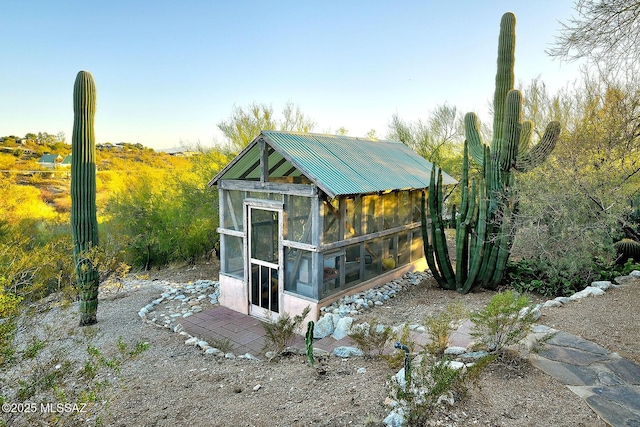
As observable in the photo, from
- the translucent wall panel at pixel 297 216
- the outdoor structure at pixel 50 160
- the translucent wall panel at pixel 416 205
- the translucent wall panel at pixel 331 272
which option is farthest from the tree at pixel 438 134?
the outdoor structure at pixel 50 160

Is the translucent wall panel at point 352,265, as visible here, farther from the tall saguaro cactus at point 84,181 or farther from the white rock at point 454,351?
the tall saguaro cactus at point 84,181

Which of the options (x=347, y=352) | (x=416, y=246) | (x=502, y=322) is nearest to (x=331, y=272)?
(x=347, y=352)

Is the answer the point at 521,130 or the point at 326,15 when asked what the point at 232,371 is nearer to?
the point at 521,130

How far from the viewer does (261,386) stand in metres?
4.27

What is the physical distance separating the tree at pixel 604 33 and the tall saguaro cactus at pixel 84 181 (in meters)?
8.79

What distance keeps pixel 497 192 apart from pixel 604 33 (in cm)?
304

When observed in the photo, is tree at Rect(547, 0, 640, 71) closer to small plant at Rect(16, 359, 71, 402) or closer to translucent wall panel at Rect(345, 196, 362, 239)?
translucent wall panel at Rect(345, 196, 362, 239)

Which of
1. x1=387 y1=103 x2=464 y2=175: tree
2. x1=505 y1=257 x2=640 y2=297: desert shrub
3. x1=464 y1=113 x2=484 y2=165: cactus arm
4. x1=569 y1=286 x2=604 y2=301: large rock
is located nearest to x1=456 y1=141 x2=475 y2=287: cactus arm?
x1=464 y1=113 x2=484 y2=165: cactus arm

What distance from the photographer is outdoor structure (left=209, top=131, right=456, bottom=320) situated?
7152mm

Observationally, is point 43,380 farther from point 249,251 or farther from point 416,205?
point 416,205

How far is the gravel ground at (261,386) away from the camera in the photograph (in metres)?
2.89

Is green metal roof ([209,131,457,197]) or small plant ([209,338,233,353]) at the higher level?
green metal roof ([209,131,457,197])

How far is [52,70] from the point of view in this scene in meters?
14.3

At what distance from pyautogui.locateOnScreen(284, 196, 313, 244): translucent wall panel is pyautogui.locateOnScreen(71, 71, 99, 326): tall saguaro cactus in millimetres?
3916
